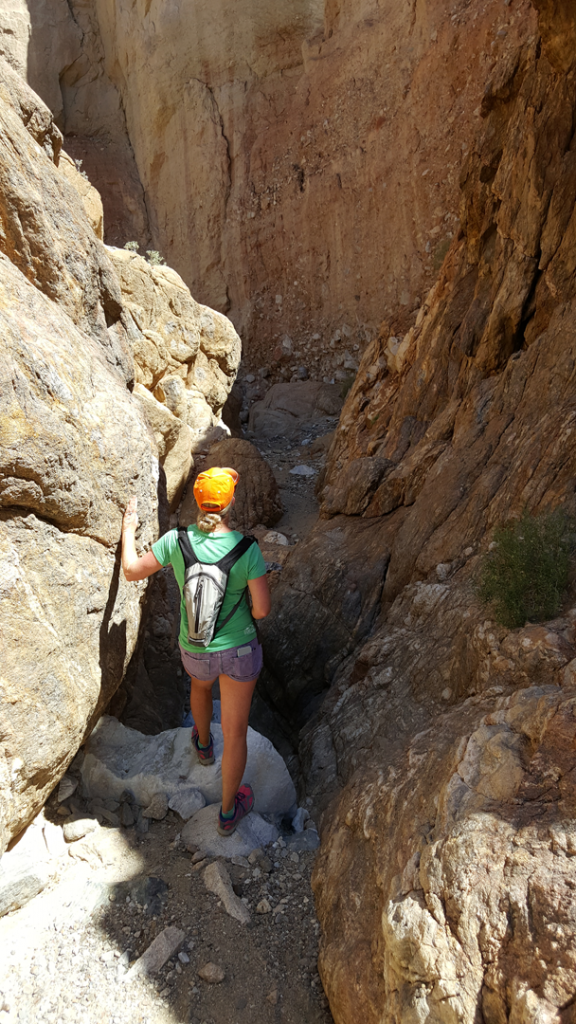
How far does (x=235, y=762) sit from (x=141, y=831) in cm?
59

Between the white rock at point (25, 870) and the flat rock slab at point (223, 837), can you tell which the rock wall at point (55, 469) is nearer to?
the white rock at point (25, 870)

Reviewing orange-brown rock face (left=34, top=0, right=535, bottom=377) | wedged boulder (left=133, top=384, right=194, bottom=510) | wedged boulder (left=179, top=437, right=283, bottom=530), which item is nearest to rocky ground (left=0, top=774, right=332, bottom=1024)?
wedged boulder (left=133, top=384, right=194, bottom=510)

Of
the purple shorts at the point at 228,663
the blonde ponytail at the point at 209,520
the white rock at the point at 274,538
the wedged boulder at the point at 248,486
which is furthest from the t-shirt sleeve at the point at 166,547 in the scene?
the wedged boulder at the point at 248,486

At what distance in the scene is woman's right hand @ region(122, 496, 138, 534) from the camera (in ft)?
10.0

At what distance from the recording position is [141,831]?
2.90m

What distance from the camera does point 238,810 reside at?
2902 millimetres

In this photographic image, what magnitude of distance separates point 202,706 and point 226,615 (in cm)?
62

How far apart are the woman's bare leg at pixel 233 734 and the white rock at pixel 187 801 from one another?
0.24 meters

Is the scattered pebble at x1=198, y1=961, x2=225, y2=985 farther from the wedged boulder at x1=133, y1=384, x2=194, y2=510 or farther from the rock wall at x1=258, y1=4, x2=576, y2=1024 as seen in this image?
the wedged boulder at x1=133, y1=384, x2=194, y2=510

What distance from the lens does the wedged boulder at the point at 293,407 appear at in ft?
37.3

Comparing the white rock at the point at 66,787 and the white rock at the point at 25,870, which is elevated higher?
the white rock at the point at 66,787

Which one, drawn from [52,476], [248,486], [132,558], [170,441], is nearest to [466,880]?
[132,558]

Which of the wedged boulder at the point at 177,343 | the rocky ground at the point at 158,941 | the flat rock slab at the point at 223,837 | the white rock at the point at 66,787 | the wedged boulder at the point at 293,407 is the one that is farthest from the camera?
the wedged boulder at the point at 293,407

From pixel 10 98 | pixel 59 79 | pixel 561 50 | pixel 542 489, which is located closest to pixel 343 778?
pixel 542 489
